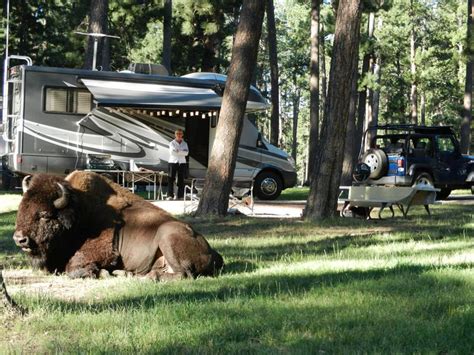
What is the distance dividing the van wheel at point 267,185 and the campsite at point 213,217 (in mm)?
39

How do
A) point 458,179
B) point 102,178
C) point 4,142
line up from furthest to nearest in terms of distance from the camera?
point 458,179 < point 4,142 < point 102,178

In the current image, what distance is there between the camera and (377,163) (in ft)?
69.4

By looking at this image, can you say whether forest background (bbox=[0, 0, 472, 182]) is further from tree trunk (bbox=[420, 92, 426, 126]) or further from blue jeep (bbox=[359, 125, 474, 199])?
blue jeep (bbox=[359, 125, 474, 199])

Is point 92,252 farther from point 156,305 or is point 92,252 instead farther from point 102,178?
point 156,305

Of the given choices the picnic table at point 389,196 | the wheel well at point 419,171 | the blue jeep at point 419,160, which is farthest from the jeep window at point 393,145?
the picnic table at point 389,196

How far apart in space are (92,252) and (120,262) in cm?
28

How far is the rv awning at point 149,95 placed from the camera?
19.3 m

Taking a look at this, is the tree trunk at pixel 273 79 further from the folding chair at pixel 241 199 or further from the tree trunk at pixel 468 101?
the folding chair at pixel 241 199

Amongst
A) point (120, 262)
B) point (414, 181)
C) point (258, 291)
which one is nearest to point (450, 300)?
point (258, 291)

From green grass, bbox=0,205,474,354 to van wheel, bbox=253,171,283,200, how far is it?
12370 mm

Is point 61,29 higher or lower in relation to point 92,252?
higher

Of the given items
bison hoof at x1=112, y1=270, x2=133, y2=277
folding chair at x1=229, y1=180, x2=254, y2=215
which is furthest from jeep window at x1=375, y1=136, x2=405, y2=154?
bison hoof at x1=112, y1=270, x2=133, y2=277

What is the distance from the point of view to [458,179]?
2273cm

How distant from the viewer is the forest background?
104 feet
